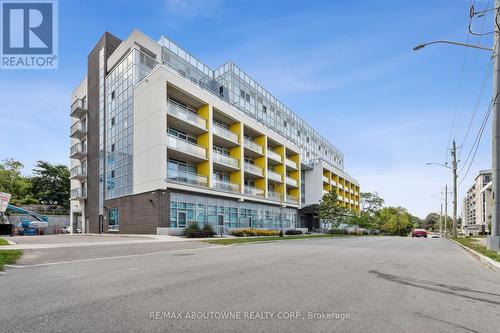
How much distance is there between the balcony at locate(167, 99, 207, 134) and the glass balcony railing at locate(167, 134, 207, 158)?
1834 millimetres

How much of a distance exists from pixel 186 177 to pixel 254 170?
13.1 m

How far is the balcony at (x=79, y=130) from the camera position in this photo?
44756mm

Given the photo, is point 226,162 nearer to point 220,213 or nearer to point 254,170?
point 220,213

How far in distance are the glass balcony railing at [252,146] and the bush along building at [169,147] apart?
146 mm

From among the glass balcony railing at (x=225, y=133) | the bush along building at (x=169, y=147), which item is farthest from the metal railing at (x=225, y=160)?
the glass balcony railing at (x=225, y=133)

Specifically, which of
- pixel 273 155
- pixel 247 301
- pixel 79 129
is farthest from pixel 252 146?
pixel 247 301

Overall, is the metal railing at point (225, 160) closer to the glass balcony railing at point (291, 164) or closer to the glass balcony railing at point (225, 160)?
the glass balcony railing at point (225, 160)

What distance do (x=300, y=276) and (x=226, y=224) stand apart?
2924 cm

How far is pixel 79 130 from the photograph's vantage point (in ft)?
146

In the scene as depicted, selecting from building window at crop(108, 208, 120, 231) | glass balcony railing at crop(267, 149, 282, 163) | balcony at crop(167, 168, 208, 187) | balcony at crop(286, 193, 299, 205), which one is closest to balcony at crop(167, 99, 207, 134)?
balcony at crop(167, 168, 208, 187)

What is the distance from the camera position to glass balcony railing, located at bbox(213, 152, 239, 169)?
3586cm

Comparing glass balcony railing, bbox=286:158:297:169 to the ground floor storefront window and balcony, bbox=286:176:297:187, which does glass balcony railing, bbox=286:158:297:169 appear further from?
the ground floor storefront window

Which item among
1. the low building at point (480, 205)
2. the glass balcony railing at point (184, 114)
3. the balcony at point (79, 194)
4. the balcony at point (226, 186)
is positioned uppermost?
the glass balcony railing at point (184, 114)

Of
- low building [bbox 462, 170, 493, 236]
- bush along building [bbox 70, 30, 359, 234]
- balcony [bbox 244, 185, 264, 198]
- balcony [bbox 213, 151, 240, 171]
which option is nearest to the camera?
bush along building [bbox 70, 30, 359, 234]
